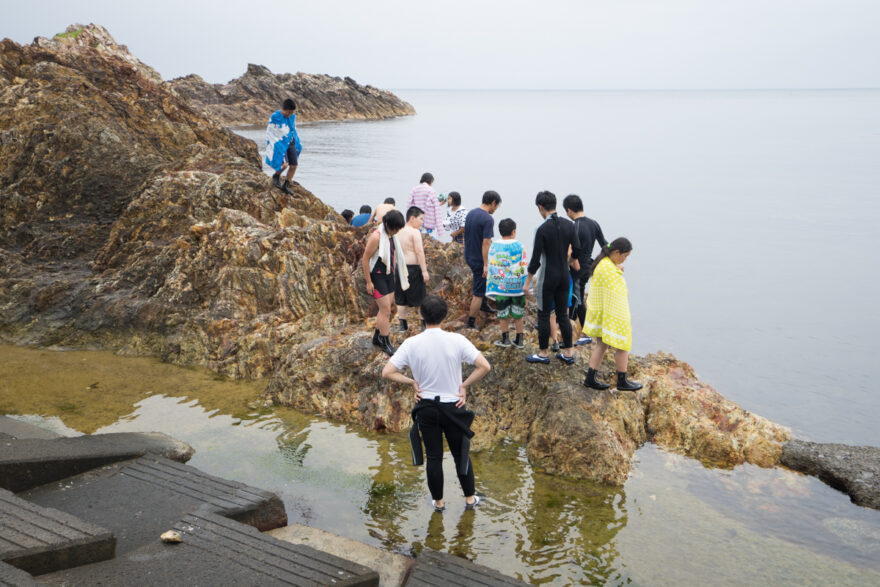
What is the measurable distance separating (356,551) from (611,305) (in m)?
3.82

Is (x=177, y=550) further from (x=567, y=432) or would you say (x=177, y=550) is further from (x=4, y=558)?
(x=567, y=432)

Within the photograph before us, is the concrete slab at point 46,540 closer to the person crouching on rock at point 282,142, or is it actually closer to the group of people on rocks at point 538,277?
the group of people on rocks at point 538,277

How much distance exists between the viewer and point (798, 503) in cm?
712

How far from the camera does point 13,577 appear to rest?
3615 mm

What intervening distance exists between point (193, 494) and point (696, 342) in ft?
52.7

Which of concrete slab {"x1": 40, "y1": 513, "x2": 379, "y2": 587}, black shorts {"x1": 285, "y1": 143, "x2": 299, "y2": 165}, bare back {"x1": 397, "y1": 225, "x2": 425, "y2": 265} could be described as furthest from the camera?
black shorts {"x1": 285, "y1": 143, "x2": 299, "y2": 165}

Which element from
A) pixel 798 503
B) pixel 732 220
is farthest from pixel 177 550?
pixel 732 220

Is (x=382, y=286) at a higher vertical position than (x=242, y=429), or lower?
higher

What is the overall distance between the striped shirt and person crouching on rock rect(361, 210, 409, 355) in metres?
3.93

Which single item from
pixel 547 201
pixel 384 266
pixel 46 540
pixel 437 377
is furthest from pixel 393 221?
pixel 46 540

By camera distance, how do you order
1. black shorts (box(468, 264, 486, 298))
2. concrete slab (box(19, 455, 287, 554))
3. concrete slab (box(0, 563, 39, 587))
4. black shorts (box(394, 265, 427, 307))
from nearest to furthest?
concrete slab (box(0, 563, 39, 587))
concrete slab (box(19, 455, 287, 554))
black shorts (box(394, 265, 427, 307))
black shorts (box(468, 264, 486, 298))

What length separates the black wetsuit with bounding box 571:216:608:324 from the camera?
8312 mm

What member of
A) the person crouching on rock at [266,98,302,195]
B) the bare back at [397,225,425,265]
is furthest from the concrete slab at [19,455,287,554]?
the person crouching on rock at [266,98,302,195]

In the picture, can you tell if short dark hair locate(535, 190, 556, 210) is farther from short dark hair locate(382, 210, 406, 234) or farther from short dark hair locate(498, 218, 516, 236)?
short dark hair locate(382, 210, 406, 234)
